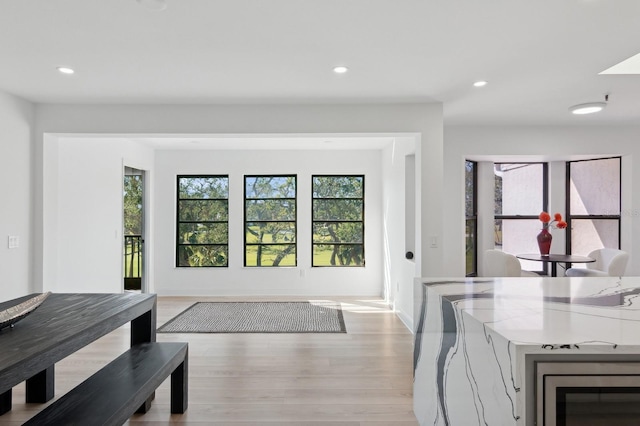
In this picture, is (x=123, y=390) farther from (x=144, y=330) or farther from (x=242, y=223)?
(x=242, y=223)

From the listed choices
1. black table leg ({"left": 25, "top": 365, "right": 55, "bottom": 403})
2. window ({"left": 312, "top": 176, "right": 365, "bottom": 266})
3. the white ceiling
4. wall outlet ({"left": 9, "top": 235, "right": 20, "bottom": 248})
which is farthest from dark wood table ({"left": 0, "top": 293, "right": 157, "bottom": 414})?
window ({"left": 312, "top": 176, "right": 365, "bottom": 266})

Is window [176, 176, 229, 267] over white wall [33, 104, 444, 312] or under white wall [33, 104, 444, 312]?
under

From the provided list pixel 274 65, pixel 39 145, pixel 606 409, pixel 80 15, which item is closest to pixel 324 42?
pixel 274 65

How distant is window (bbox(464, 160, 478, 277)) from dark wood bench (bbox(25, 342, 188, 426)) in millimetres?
4202

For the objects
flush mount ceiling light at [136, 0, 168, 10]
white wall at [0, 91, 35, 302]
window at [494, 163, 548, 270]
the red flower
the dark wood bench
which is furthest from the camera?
window at [494, 163, 548, 270]

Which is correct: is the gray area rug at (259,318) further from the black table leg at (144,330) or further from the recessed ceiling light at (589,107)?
the recessed ceiling light at (589,107)

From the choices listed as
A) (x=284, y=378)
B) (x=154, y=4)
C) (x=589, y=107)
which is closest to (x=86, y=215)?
(x=284, y=378)

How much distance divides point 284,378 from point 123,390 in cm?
136

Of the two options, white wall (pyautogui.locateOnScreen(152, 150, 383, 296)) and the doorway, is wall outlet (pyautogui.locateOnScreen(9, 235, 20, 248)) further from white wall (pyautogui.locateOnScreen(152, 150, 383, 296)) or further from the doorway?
white wall (pyautogui.locateOnScreen(152, 150, 383, 296))

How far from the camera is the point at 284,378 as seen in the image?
120 inches

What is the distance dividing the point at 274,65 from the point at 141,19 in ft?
3.12

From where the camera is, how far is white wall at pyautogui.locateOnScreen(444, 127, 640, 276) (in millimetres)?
4820

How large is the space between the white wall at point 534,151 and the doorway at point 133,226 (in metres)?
4.75

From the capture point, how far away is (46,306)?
221 cm
